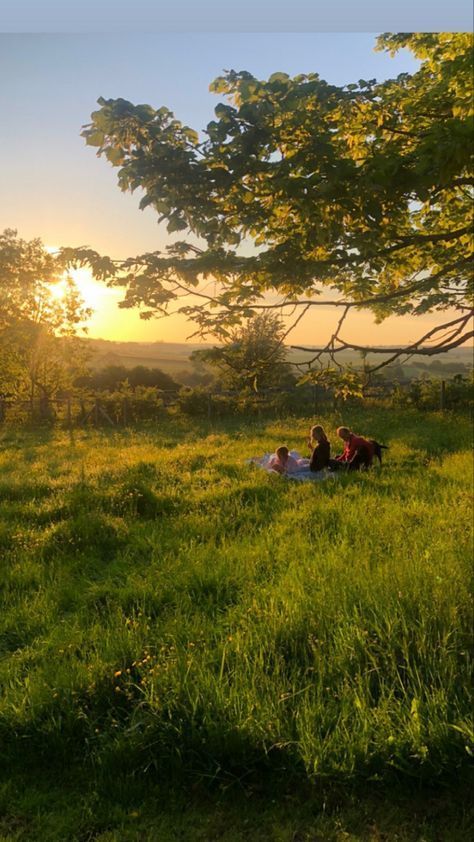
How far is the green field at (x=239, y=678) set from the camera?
2342 millimetres

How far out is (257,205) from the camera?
178 inches

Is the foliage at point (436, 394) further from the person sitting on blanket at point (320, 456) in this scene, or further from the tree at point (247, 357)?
the tree at point (247, 357)

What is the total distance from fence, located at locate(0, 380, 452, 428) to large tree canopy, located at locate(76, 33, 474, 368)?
1749 cm

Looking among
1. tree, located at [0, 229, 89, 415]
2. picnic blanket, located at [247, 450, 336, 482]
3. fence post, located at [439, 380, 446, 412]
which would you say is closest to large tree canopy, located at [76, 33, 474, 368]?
picnic blanket, located at [247, 450, 336, 482]

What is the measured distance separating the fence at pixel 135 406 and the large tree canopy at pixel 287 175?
17.5 meters

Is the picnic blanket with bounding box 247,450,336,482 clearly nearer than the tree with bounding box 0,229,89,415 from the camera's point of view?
Yes

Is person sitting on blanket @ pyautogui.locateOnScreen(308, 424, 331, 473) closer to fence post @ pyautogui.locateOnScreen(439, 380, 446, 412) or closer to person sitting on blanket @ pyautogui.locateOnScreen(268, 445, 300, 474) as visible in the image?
person sitting on blanket @ pyautogui.locateOnScreen(268, 445, 300, 474)

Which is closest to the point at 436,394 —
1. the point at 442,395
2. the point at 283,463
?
→ the point at 442,395

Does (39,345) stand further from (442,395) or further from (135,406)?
(442,395)

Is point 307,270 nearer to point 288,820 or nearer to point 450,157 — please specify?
point 450,157

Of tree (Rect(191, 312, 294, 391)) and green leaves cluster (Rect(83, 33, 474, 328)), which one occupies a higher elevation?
green leaves cluster (Rect(83, 33, 474, 328))

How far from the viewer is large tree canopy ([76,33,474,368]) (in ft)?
12.8

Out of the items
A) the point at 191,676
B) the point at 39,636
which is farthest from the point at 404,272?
the point at 39,636

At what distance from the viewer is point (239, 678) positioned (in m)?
2.95
